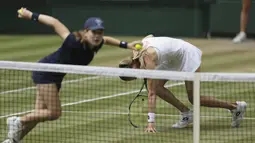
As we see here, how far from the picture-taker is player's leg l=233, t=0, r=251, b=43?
17938 mm

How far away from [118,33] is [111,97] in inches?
320

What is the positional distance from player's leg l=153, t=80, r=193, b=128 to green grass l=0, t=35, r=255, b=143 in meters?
0.11

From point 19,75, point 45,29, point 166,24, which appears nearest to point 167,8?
point 166,24

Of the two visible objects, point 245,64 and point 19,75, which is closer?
point 19,75

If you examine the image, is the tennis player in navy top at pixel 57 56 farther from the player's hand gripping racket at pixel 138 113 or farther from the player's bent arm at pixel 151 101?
the player's hand gripping racket at pixel 138 113

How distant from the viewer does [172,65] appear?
34.0ft

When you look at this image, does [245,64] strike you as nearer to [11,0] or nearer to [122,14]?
[122,14]

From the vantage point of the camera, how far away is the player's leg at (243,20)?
17.9 m

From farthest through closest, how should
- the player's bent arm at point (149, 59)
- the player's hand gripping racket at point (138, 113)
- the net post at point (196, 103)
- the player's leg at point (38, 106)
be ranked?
1. the player's hand gripping racket at point (138, 113)
2. the player's bent arm at point (149, 59)
3. the player's leg at point (38, 106)
4. the net post at point (196, 103)

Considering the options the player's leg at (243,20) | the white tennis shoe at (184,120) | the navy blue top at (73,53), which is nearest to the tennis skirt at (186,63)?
the white tennis shoe at (184,120)

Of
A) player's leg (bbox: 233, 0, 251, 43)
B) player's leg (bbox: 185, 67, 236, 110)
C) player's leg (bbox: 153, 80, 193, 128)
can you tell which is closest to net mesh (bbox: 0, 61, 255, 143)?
player's leg (bbox: 153, 80, 193, 128)

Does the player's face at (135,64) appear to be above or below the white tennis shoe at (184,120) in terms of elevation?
above

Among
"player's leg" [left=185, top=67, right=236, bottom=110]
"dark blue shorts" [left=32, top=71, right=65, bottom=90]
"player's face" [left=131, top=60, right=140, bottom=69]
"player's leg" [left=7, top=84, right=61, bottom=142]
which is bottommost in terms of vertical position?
"player's leg" [left=185, top=67, right=236, bottom=110]

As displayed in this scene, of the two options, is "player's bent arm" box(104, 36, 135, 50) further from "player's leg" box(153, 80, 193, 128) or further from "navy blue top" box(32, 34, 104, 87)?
"player's leg" box(153, 80, 193, 128)
